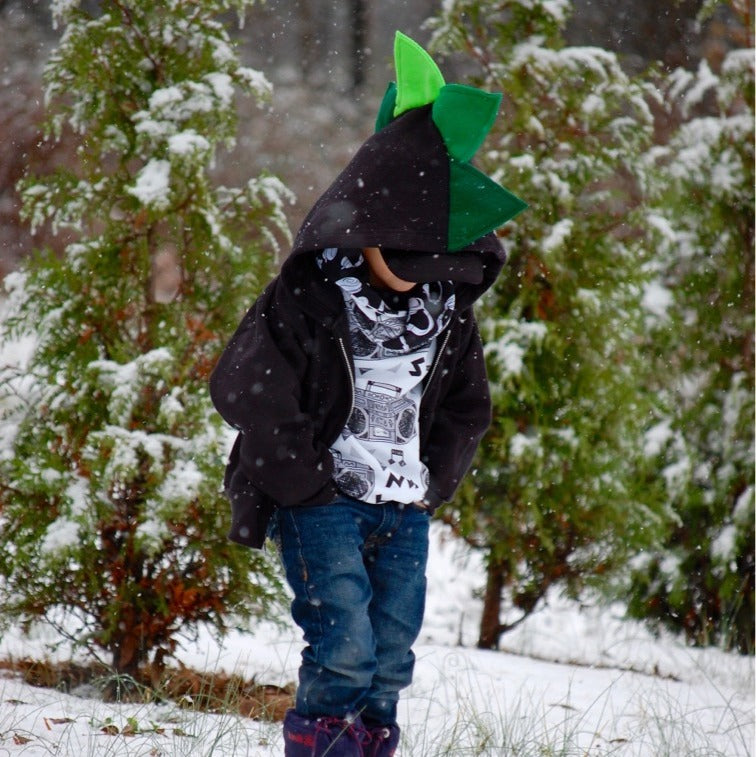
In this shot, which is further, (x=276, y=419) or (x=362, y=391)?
(x=362, y=391)

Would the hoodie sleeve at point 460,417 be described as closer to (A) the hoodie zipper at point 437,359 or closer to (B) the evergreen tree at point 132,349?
(A) the hoodie zipper at point 437,359

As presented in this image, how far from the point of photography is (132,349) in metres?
3.69

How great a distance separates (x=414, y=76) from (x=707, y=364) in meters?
4.15

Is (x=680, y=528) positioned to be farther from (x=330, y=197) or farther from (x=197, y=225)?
(x=330, y=197)

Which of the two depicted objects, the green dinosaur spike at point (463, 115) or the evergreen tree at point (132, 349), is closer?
the green dinosaur spike at point (463, 115)

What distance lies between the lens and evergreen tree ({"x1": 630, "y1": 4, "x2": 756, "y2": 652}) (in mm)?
5629

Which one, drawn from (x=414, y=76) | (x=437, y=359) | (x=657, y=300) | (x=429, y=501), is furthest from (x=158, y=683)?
(x=657, y=300)

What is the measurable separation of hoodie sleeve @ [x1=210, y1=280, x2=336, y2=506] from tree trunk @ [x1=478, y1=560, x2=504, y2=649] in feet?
10.4

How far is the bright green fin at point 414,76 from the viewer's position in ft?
7.64

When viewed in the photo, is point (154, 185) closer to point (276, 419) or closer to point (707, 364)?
point (276, 419)

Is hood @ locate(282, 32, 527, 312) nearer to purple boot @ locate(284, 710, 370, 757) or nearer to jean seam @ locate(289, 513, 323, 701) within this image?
jean seam @ locate(289, 513, 323, 701)

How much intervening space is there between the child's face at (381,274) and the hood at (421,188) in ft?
0.09

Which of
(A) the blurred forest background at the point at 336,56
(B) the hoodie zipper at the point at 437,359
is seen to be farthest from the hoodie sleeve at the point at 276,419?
(A) the blurred forest background at the point at 336,56

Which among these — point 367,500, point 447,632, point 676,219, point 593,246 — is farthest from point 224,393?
point 676,219
